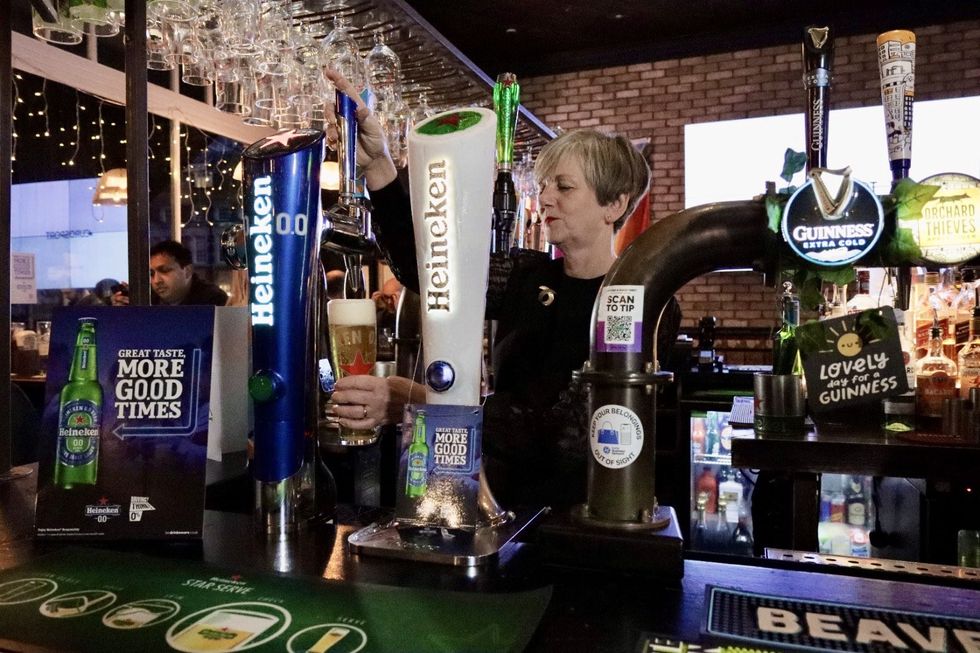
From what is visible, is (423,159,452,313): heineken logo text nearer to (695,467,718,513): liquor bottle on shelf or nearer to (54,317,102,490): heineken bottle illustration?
(54,317,102,490): heineken bottle illustration

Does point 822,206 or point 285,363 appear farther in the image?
point 285,363

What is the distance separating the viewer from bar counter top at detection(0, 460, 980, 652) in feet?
1.88

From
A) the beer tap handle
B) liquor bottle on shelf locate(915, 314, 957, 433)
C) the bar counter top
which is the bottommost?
the bar counter top

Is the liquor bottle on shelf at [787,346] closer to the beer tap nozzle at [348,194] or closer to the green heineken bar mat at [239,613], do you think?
the beer tap nozzle at [348,194]

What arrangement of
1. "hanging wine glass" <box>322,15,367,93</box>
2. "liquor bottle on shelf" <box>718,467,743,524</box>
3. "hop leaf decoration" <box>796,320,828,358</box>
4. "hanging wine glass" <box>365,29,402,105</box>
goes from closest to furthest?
1. "hop leaf decoration" <box>796,320,828,358</box>
2. "hanging wine glass" <box>322,15,367,93</box>
3. "hanging wine glass" <box>365,29,402,105</box>
4. "liquor bottle on shelf" <box>718,467,743,524</box>

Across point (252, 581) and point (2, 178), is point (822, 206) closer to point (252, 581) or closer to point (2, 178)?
point (252, 581)

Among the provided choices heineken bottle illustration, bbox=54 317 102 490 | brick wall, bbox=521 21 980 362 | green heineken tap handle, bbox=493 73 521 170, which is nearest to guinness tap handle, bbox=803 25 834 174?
green heineken tap handle, bbox=493 73 521 170

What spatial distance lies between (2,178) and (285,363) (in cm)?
75

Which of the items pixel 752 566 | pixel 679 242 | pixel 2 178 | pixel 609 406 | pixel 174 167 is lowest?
pixel 752 566

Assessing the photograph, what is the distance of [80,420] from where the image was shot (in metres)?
0.84

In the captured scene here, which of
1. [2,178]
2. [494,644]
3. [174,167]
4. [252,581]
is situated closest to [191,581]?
[252,581]

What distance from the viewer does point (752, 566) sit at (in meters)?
0.73

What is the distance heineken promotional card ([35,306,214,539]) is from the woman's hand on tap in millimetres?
328

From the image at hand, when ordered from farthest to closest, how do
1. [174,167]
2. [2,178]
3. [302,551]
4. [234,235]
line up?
[174,167], [2,178], [234,235], [302,551]
